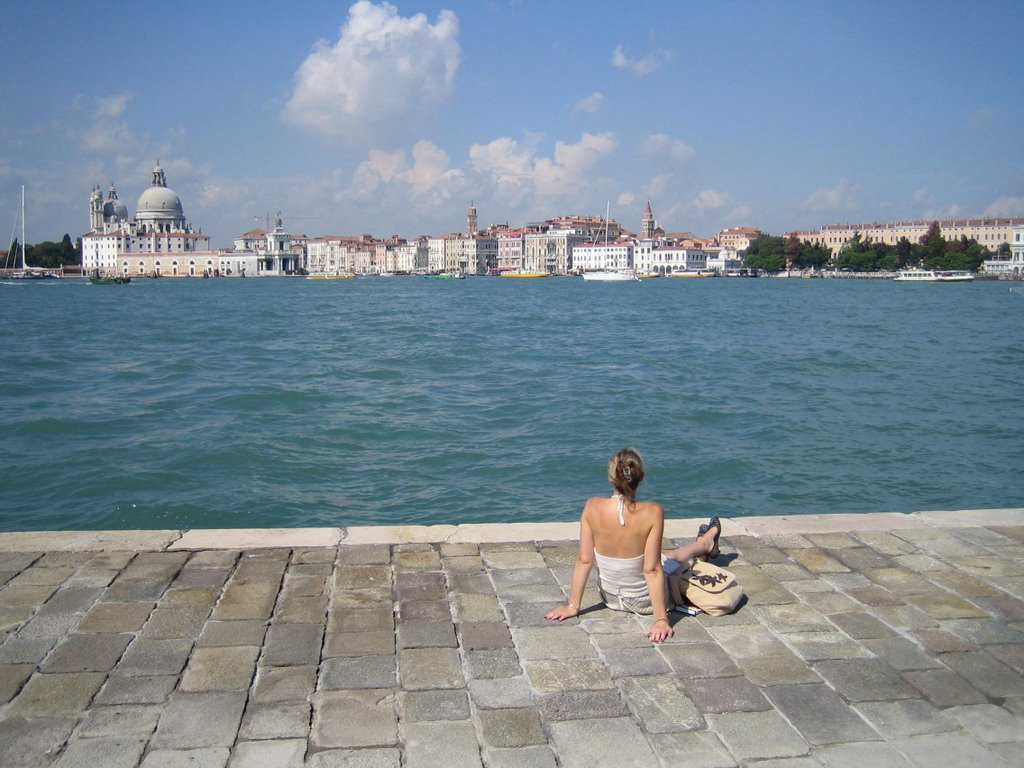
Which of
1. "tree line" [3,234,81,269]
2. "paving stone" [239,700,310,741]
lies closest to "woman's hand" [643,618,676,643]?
"paving stone" [239,700,310,741]

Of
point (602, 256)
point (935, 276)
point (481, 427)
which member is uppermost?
point (602, 256)

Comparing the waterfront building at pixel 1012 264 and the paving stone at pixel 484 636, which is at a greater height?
the waterfront building at pixel 1012 264

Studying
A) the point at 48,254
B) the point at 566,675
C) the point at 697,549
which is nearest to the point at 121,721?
the point at 566,675

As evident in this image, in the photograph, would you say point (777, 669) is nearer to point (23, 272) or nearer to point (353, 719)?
point (353, 719)

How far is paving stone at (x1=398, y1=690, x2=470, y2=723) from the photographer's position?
8.41ft

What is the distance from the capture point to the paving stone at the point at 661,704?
100 inches

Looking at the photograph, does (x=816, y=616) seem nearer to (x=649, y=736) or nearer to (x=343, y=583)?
(x=649, y=736)

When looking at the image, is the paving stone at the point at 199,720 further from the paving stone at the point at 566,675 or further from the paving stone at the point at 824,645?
the paving stone at the point at 824,645

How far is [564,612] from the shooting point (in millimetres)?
3256

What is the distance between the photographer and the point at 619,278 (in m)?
95.1

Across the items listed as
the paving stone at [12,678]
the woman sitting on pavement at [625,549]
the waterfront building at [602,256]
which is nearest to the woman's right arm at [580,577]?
the woman sitting on pavement at [625,549]

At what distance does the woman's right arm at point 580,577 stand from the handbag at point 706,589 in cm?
37

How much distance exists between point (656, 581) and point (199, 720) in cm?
161

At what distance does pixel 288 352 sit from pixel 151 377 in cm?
494
